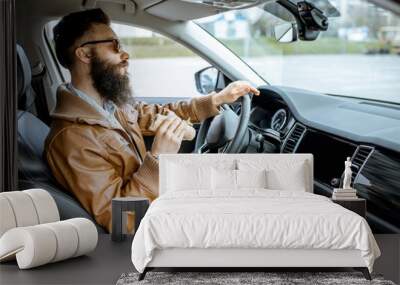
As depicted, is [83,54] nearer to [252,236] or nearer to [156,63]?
[156,63]

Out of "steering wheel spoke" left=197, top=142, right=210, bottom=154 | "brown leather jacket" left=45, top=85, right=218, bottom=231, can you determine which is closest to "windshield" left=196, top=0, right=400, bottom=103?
"steering wheel spoke" left=197, top=142, right=210, bottom=154

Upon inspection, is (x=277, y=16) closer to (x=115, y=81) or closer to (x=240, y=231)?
(x=115, y=81)

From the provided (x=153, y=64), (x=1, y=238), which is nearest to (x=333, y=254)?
(x=1, y=238)

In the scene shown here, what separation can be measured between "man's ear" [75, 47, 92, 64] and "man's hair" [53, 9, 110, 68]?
0.06 meters

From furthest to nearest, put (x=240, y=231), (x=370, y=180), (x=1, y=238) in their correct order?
(x=370, y=180) → (x=1, y=238) → (x=240, y=231)

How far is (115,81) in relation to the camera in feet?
25.5

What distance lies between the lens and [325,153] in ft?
25.0

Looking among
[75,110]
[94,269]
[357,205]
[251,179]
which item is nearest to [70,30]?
[75,110]

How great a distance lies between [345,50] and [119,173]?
2.42 metres

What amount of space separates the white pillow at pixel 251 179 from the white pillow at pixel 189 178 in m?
0.27

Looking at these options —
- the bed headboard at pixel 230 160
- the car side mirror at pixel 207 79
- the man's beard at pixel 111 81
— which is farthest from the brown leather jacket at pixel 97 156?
the car side mirror at pixel 207 79

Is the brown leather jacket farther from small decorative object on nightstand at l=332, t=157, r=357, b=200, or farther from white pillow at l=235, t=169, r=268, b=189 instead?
small decorative object on nightstand at l=332, t=157, r=357, b=200

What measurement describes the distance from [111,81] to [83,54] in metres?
0.36

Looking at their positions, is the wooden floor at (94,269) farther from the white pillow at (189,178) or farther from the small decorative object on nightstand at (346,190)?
the white pillow at (189,178)
